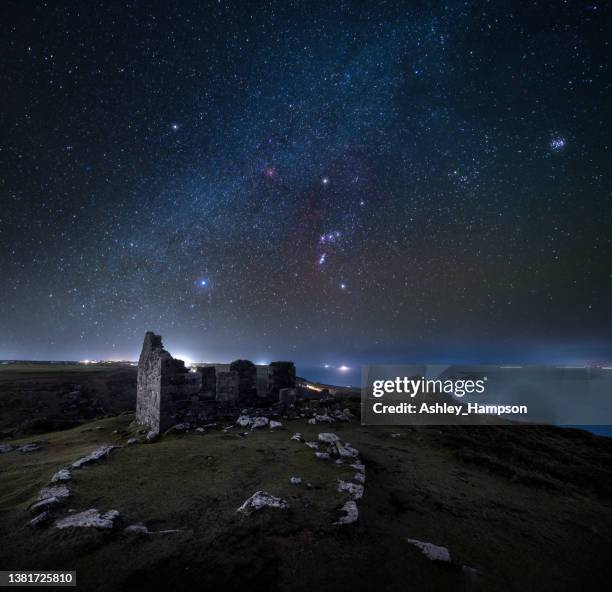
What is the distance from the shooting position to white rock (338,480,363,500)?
20.6 ft

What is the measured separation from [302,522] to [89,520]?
11.4 feet

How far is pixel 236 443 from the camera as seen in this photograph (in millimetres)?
9742

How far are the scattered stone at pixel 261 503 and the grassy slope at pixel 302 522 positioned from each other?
16 cm

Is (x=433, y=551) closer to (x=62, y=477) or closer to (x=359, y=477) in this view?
(x=359, y=477)

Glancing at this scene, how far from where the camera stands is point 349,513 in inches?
217

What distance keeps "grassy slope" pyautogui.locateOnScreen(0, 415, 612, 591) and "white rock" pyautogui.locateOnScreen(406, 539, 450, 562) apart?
5.3 inches

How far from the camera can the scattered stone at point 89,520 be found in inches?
175

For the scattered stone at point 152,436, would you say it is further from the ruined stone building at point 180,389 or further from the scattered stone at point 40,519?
the scattered stone at point 40,519

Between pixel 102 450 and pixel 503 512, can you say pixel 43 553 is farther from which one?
pixel 503 512

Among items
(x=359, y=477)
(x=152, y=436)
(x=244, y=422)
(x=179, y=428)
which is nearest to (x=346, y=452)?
(x=359, y=477)

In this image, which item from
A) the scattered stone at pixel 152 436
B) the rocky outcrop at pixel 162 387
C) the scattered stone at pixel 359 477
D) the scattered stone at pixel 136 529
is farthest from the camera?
the rocky outcrop at pixel 162 387

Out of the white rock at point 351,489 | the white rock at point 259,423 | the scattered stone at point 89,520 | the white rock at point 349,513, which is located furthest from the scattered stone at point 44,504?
the white rock at point 259,423

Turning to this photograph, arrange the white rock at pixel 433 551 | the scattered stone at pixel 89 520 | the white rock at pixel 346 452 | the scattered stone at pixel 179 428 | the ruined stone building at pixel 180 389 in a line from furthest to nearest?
1. the ruined stone building at pixel 180 389
2. the scattered stone at pixel 179 428
3. the white rock at pixel 346 452
4. the white rock at pixel 433 551
5. the scattered stone at pixel 89 520

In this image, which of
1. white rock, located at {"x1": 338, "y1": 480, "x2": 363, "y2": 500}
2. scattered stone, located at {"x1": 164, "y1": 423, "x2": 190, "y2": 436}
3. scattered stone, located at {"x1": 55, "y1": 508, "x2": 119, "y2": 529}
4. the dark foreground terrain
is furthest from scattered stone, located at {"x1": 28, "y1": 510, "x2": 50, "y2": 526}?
scattered stone, located at {"x1": 164, "y1": 423, "x2": 190, "y2": 436}
